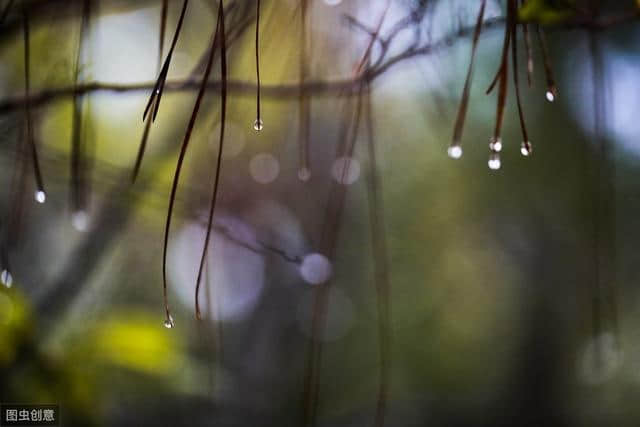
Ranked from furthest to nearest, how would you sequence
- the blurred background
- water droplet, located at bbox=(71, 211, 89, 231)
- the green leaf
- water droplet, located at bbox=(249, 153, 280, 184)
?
water droplet, located at bbox=(249, 153, 280, 184) → the blurred background → water droplet, located at bbox=(71, 211, 89, 231) → the green leaf

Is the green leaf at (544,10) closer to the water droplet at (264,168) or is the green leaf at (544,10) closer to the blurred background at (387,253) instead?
the blurred background at (387,253)

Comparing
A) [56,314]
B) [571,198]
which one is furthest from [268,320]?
[56,314]

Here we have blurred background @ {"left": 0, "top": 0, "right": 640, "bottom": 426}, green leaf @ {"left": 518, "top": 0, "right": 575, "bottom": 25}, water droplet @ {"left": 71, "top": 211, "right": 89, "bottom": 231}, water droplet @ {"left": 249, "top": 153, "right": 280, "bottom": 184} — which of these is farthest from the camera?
water droplet @ {"left": 249, "top": 153, "right": 280, "bottom": 184}

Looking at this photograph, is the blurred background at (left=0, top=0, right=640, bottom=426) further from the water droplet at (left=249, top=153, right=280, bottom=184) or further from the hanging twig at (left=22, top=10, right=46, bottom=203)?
the hanging twig at (left=22, top=10, right=46, bottom=203)

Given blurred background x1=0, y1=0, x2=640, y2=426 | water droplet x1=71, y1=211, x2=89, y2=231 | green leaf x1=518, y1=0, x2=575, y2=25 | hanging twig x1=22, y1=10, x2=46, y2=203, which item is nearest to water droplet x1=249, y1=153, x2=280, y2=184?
blurred background x1=0, y1=0, x2=640, y2=426

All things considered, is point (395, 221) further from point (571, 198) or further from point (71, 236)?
point (71, 236)

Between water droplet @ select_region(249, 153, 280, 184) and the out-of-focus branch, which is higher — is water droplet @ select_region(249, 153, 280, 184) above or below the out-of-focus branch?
above

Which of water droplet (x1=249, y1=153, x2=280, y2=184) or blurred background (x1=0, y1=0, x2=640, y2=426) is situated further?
water droplet (x1=249, y1=153, x2=280, y2=184)

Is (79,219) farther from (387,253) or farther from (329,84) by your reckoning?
(387,253)
